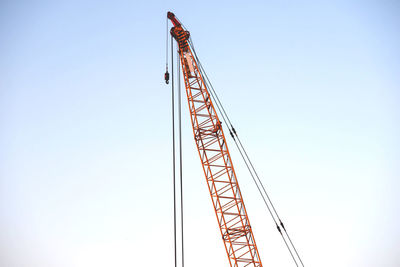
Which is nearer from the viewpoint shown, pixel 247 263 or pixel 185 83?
pixel 247 263

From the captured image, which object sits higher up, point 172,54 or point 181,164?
point 172,54

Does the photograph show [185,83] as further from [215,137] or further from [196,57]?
[215,137]

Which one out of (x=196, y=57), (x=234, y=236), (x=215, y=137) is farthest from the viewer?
(x=196, y=57)

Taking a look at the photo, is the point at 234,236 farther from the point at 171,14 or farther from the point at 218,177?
the point at 171,14

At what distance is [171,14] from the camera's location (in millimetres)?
25891

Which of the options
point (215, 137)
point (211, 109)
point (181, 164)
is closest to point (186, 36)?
point (211, 109)

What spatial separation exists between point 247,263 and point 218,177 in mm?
7235

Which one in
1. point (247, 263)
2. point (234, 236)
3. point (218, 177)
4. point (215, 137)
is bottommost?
point (247, 263)

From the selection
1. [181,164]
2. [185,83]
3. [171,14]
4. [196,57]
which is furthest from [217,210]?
[171,14]

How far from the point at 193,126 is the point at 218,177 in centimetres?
491

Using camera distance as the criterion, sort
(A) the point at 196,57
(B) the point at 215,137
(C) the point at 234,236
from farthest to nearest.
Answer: (A) the point at 196,57 → (B) the point at 215,137 → (C) the point at 234,236

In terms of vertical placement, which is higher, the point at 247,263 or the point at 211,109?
the point at 211,109

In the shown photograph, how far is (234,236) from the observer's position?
22969mm

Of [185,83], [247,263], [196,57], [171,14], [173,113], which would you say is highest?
[171,14]
